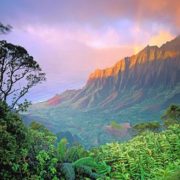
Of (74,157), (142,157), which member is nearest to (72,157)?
(74,157)

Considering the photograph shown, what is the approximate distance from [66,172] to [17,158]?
1.25m

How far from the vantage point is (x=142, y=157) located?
368 inches

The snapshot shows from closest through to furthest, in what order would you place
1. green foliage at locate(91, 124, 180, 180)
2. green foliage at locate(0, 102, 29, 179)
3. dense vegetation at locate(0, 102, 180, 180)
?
green foliage at locate(0, 102, 29, 179), dense vegetation at locate(0, 102, 180, 180), green foliage at locate(91, 124, 180, 180)

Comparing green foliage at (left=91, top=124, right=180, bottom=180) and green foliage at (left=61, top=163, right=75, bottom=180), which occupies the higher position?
green foliage at (left=91, top=124, right=180, bottom=180)

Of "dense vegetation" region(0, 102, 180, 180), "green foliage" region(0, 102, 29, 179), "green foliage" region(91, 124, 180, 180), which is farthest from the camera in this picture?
"green foliage" region(91, 124, 180, 180)

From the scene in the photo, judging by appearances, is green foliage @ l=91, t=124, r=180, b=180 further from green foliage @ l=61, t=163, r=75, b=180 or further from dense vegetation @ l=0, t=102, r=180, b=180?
green foliage @ l=61, t=163, r=75, b=180

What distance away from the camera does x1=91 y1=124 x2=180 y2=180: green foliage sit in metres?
8.82

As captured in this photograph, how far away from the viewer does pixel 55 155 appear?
9203 millimetres

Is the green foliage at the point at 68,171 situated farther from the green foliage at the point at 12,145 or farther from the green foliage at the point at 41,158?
the green foliage at the point at 12,145

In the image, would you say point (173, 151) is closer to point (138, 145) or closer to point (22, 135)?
point (138, 145)

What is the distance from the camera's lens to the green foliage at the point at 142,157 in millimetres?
8820

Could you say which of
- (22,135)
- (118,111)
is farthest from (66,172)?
(118,111)

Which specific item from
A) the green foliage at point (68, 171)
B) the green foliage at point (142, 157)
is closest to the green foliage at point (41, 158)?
the green foliage at point (68, 171)

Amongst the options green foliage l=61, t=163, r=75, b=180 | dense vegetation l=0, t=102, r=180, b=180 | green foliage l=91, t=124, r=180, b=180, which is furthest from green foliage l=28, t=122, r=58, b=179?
green foliage l=91, t=124, r=180, b=180
